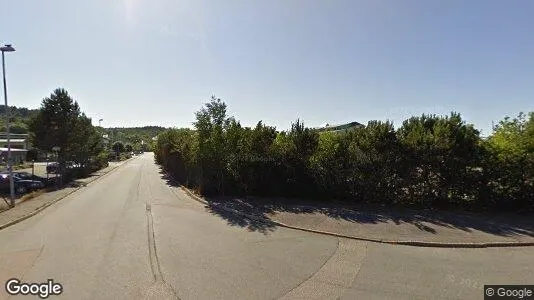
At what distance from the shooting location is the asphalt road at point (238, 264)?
7.59 meters

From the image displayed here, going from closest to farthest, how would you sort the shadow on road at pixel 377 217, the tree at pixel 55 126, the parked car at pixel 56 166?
the shadow on road at pixel 377 217
the tree at pixel 55 126
the parked car at pixel 56 166

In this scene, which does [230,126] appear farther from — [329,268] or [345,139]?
[329,268]

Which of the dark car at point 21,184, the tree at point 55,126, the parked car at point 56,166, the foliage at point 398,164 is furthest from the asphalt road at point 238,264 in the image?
the parked car at point 56,166

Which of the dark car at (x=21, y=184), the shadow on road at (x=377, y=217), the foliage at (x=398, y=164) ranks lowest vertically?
the dark car at (x=21, y=184)

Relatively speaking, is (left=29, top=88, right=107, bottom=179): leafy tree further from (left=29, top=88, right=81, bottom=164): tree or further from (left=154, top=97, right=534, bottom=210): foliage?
(left=154, top=97, right=534, bottom=210): foliage

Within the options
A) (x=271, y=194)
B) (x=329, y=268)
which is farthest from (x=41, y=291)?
(x=271, y=194)

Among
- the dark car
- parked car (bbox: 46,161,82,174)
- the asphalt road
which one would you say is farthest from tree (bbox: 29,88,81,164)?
the asphalt road

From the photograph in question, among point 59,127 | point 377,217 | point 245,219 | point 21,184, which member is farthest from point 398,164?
point 59,127

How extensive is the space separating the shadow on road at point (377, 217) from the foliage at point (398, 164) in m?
0.98

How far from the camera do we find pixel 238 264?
931 centimetres

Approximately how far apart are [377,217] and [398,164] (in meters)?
2.85

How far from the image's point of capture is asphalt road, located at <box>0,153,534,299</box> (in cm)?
759

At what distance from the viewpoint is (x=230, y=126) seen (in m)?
21.5

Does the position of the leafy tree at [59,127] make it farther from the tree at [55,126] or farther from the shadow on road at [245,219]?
the shadow on road at [245,219]
